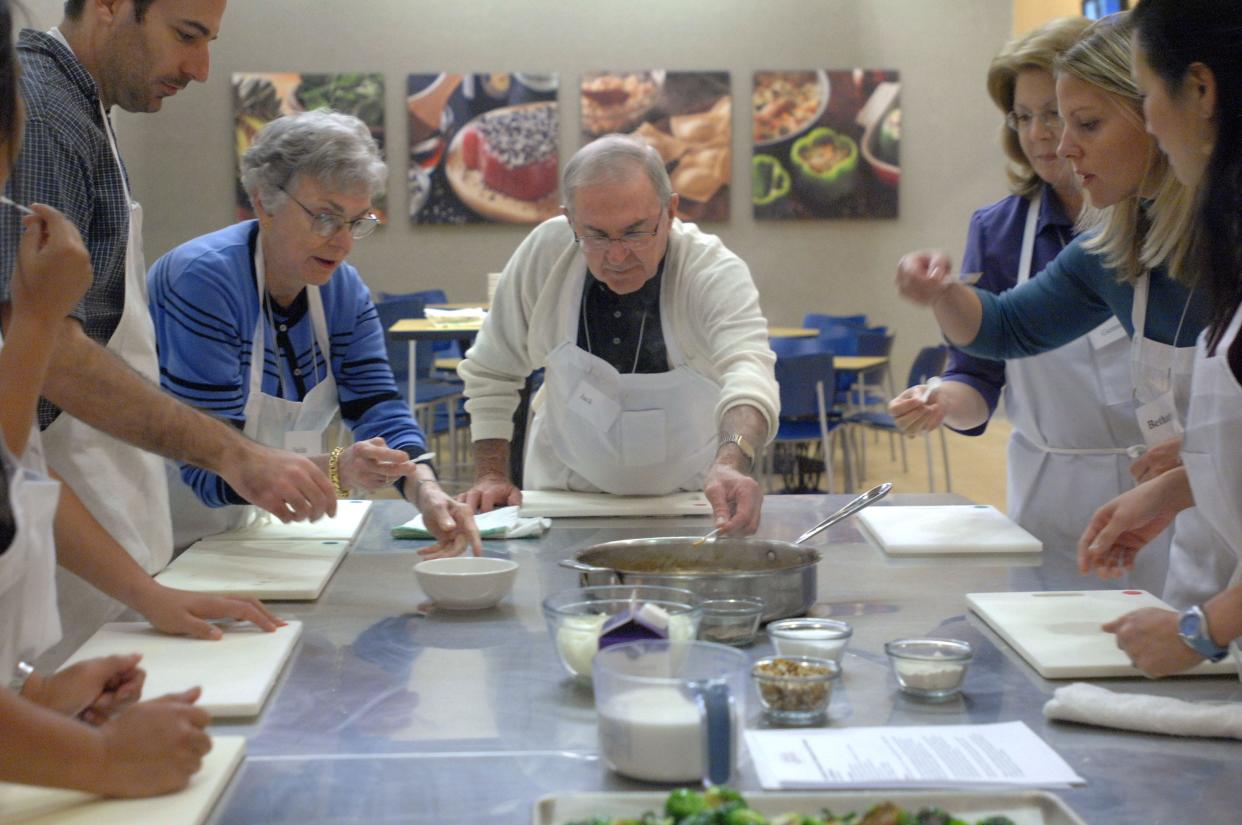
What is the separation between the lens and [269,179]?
7.77 feet

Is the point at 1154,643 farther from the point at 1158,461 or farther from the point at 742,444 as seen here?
the point at 742,444

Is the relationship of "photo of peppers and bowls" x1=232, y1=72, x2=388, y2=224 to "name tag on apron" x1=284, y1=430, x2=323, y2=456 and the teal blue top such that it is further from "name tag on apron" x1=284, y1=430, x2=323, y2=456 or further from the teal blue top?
the teal blue top

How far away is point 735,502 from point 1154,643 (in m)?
0.90

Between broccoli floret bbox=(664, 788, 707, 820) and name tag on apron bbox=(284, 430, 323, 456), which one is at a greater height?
name tag on apron bbox=(284, 430, 323, 456)

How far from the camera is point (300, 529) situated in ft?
7.59

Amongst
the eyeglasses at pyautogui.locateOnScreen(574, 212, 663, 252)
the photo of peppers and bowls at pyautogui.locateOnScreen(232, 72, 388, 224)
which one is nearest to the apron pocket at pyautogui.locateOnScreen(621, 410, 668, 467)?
the eyeglasses at pyautogui.locateOnScreen(574, 212, 663, 252)

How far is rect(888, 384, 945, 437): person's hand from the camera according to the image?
241 cm

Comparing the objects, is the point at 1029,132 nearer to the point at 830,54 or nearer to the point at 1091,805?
the point at 1091,805

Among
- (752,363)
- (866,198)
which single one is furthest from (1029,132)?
(866,198)

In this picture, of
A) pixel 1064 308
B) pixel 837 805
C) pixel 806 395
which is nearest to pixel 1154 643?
pixel 837 805

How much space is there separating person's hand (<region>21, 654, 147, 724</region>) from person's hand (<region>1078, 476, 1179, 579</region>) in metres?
1.23

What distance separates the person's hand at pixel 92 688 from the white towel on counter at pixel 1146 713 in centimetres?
94

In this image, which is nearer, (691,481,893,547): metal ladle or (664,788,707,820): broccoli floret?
(664,788,707,820): broccoli floret

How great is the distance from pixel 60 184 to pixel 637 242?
3.81 feet
